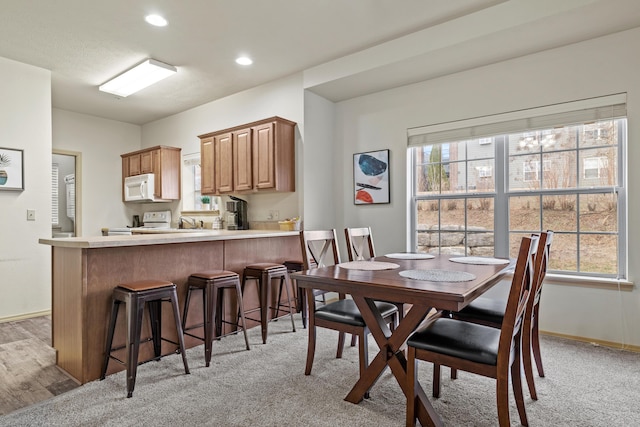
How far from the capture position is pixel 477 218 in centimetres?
375

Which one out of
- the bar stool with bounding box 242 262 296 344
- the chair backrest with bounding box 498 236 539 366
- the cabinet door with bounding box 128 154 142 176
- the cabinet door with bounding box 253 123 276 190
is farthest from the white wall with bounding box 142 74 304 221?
the chair backrest with bounding box 498 236 539 366

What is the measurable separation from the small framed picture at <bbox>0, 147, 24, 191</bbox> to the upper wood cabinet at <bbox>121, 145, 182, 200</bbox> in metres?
1.87

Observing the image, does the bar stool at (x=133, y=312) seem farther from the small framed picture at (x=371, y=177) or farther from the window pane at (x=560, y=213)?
the window pane at (x=560, y=213)

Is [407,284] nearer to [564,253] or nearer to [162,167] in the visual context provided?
[564,253]

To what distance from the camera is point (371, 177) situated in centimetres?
432

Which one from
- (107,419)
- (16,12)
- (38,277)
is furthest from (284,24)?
(38,277)

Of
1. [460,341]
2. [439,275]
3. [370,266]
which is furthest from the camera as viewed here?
[370,266]

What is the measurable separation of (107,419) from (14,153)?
3456 millimetres

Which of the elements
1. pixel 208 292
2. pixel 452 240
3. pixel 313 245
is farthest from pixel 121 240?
pixel 452 240

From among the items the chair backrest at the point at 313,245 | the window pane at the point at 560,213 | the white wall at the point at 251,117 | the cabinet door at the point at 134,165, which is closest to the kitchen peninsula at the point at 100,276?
the chair backrest at the point at 313,245

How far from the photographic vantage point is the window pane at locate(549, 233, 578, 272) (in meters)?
3.25

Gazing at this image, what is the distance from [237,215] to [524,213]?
339 cm

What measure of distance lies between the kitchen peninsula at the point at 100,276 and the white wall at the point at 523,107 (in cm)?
195

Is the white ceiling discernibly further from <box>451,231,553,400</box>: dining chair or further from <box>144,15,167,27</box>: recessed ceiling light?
<box>451,231,553,400</box>: dining chair
